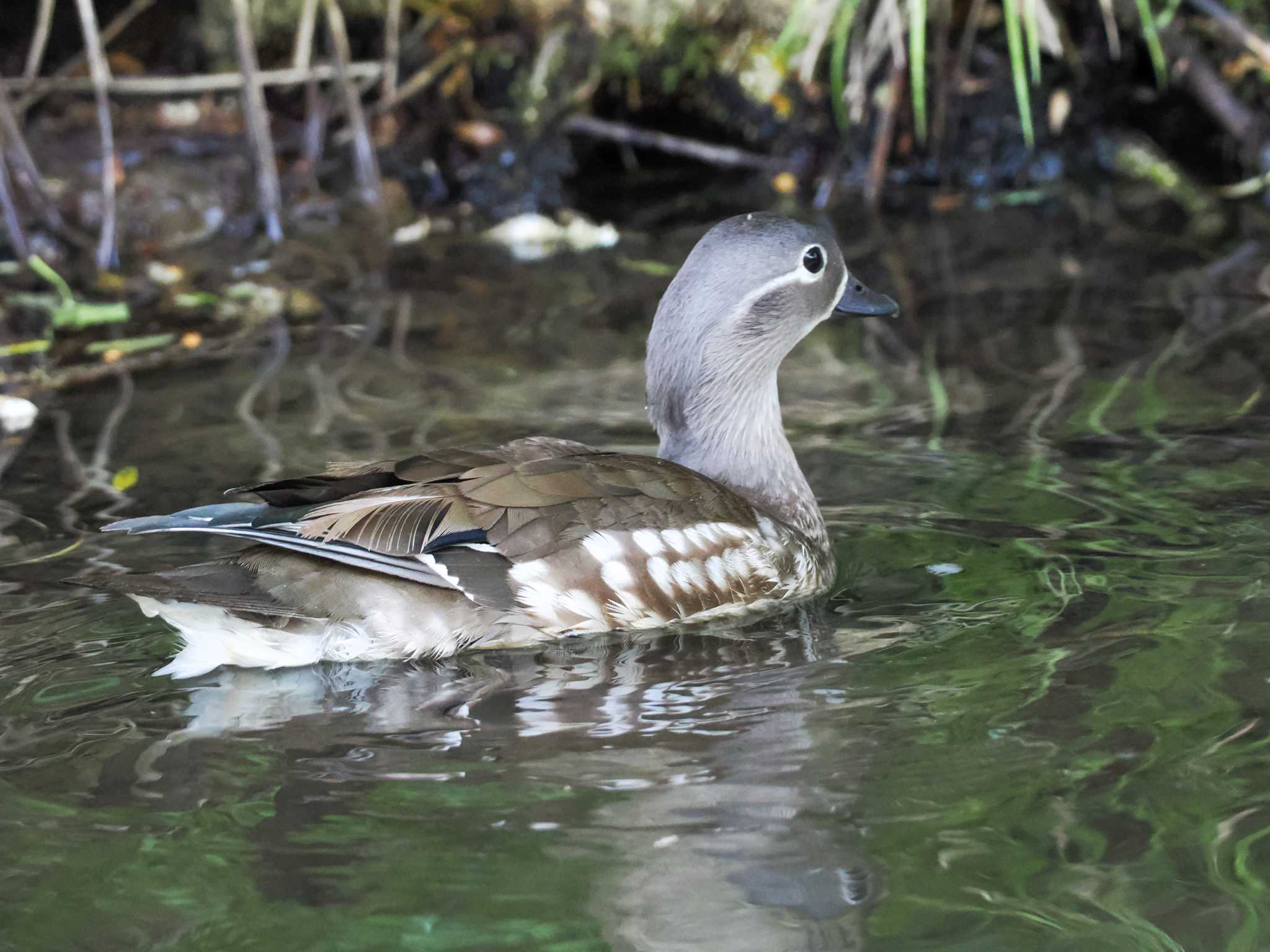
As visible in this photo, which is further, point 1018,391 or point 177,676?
point 1018,391

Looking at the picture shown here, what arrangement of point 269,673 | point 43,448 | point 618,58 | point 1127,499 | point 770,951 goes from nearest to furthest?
1. point 770,951
2. point 269,673
3. point 1127,499
4. point 43,448
5. point 618,58

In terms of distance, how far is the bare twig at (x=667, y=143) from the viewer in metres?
9.88

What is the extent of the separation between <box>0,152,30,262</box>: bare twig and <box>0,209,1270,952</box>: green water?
1.80 m

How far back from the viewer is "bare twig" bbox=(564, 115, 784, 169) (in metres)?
9.88

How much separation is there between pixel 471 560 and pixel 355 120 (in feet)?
17.1

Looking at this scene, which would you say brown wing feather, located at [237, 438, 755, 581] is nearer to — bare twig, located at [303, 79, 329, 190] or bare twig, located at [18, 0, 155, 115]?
bare twig, located at [18, 0, 155, 115]

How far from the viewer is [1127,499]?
4797mm

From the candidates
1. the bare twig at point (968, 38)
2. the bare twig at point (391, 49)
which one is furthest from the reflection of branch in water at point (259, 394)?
the bare twig at point (968, 38)

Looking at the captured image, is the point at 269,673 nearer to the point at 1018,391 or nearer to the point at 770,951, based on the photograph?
the point at 770,951

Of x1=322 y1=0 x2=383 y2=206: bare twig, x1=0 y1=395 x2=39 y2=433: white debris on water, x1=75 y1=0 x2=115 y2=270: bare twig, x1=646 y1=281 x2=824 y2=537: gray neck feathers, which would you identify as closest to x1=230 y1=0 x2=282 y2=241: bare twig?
x1=322 y1=0 x2=383 y2=206: bare twig

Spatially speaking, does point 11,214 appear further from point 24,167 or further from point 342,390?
point 342,390

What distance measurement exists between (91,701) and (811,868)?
1.69m

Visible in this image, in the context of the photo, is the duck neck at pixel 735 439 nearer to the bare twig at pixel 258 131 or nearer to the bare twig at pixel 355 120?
the bare twig at pixel 258 131

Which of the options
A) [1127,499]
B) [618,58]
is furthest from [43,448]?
[618,58]
